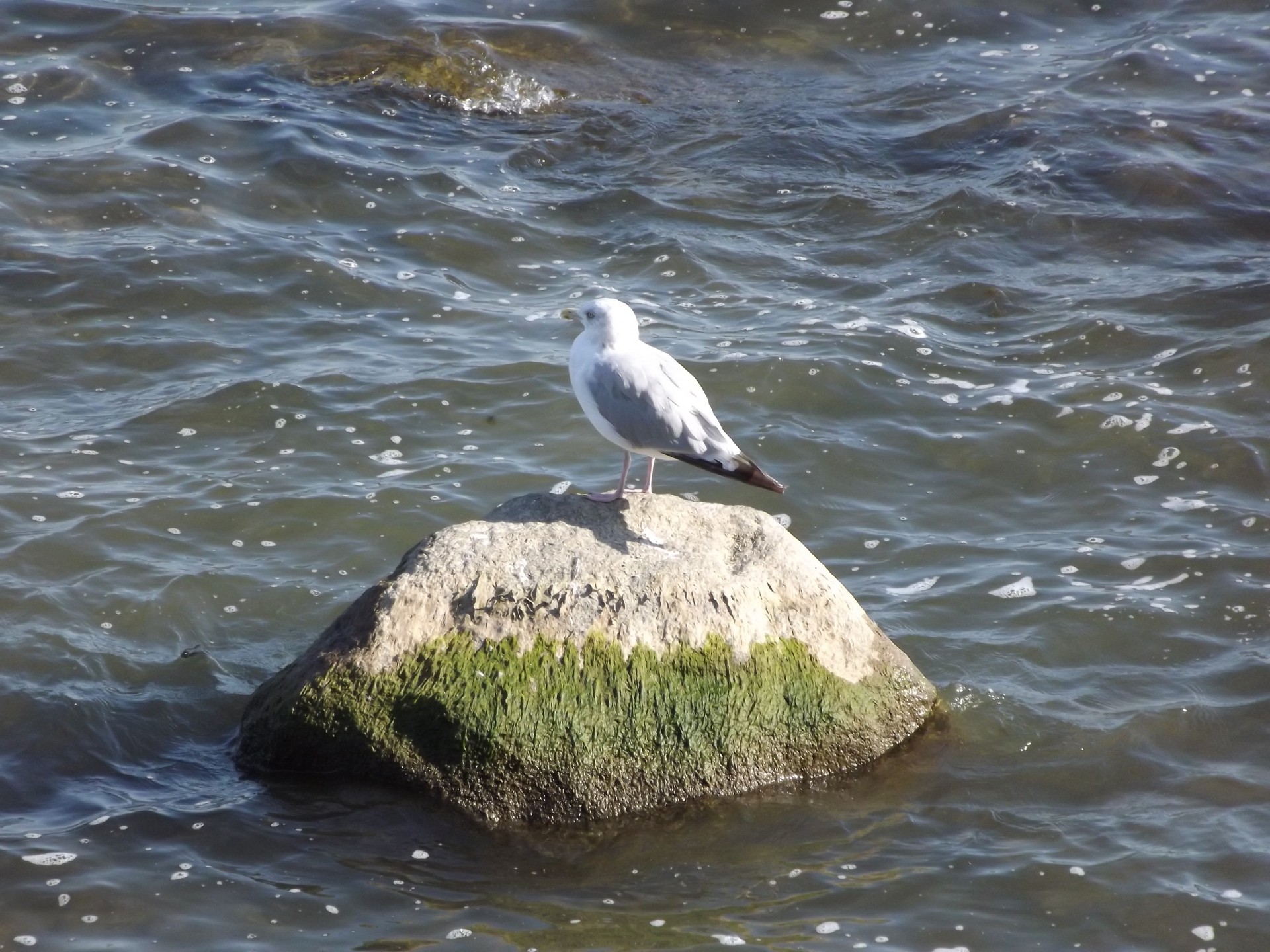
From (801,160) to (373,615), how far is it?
313 inches

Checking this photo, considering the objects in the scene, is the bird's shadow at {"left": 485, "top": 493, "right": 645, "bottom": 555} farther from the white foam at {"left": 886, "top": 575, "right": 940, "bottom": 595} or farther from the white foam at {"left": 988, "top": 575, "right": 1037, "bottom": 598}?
the white foam at {"left": 988, "top": 575, "right": 1037, "bottom": 598}

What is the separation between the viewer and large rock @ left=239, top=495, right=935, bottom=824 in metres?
5.18

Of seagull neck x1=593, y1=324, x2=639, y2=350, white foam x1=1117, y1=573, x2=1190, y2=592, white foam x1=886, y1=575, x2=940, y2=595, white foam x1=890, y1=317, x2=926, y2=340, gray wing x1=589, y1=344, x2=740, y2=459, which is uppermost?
seagull neck x1=593, y1=324, x2=639, y2=350

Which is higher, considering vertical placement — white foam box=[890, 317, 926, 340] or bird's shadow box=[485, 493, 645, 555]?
white foam box=[890, 317, 926, 340]

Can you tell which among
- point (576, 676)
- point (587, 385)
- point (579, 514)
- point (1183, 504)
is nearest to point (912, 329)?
point (1183, 504)

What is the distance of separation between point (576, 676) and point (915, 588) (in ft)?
8.38

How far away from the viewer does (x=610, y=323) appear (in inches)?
232

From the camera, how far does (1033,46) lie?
14328mm

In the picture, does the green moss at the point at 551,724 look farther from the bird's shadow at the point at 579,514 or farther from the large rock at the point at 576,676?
the bird's shadow at the point at 579,514

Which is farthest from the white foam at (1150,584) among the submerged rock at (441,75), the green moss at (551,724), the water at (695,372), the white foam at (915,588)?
the submerged rock at (441,75)

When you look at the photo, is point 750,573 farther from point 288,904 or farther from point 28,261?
point 28,261

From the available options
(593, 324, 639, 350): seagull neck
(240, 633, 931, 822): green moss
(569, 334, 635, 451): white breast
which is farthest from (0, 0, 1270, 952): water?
(593, 324, 639, 350): seagull neck

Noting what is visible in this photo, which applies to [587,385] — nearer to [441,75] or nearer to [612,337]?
[612,337]

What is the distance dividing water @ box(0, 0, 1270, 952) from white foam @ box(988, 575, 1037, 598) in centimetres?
7
